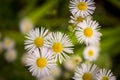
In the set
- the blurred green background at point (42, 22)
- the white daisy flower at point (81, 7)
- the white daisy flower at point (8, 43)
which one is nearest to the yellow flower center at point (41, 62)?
the white daisy flower at point (81, 7)

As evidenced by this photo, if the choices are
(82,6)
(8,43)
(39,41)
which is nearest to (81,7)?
(82,6)

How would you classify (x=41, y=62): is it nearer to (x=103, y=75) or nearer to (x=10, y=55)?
(x=103, y=75)

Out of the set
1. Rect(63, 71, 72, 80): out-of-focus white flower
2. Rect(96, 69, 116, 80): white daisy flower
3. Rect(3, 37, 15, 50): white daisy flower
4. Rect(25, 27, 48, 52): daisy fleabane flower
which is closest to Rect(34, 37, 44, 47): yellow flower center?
Rect(25, 27, 48, 52): daisy fleabane flower

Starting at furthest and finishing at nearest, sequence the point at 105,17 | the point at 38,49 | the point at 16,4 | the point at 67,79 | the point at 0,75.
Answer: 1. the point at 16,4
2. the point at 105,17
3. the point at 0,75
4. the point at 67,79
5. the point at 38,49

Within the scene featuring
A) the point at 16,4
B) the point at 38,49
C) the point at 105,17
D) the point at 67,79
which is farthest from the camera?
the point at 16,4

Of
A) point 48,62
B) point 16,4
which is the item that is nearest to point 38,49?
point 48,62

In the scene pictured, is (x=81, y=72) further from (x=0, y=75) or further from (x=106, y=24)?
(x=106, y=24)
